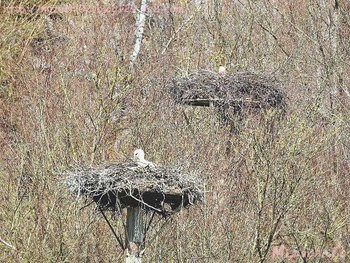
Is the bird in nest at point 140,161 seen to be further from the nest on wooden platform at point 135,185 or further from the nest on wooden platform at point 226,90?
the nest on wooden platform at point 226,90

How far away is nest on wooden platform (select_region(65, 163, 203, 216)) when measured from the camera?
616 centimetres

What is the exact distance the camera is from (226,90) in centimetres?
870

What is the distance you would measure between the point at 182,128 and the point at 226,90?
276cm

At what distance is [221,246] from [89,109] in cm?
353

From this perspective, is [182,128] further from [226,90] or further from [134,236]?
[134,236]

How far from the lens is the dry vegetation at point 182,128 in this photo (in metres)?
9.85

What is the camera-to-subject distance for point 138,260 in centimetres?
655

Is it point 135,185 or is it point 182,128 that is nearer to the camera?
point 135,185

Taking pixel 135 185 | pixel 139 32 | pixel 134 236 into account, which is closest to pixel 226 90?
pixel 134 236

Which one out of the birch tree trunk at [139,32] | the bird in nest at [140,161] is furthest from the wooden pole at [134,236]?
the birch tree trunk at [139,32]

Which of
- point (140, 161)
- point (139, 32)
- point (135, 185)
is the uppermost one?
point (139, 32)

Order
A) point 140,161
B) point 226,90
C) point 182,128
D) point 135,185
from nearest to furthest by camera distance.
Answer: point 135,185 < point 140,161 < point 226,90 < point 182,128

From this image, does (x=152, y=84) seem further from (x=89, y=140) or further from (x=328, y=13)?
(x=328, y=13)

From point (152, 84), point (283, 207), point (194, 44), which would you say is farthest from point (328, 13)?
point (283, 207)
